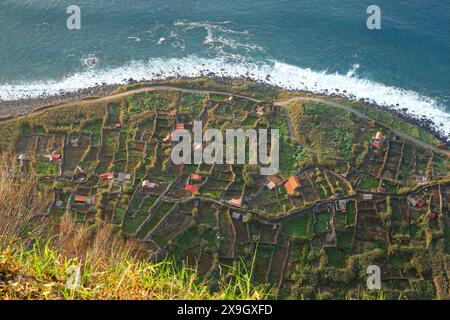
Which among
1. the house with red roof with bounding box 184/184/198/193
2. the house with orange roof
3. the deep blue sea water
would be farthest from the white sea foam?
the house with red roof with bounding box 184/184/198/193

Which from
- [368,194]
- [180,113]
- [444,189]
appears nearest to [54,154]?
[180,113]

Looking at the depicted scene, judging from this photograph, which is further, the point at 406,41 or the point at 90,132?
the point at 406,41

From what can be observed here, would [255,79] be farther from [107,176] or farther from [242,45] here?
[107,176]

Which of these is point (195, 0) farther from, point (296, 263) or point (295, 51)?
point (296, 263)

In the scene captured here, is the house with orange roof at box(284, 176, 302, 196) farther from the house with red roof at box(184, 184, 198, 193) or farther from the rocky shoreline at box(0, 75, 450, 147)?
the rocky shoreline at box(0, 75, 450, 147)
